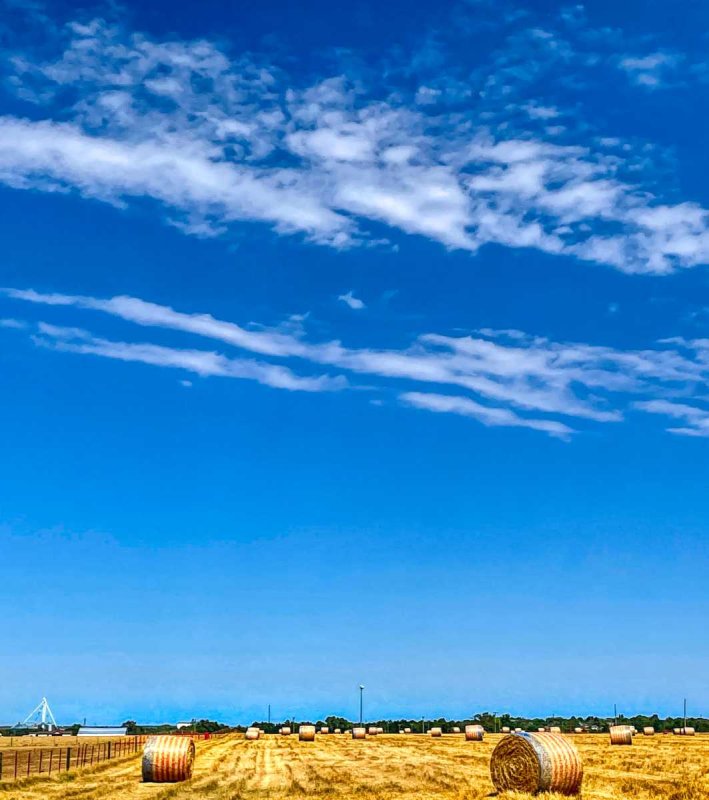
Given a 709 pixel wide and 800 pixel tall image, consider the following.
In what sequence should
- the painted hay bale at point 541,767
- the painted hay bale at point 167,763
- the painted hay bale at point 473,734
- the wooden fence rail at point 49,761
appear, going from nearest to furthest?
the painted hay bale at point 541,767 < the painted hay bale at point 167,763 < the wooden fence rail at point 49,761 < the painted hay bale at point 473,734

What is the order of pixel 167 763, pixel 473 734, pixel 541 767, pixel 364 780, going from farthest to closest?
pixel 473 734
pixel 167 763
pixel 364 780
pixel 541 767

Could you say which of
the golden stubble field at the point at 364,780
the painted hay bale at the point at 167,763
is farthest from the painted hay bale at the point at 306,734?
the painted hay bale at the point at 167,763

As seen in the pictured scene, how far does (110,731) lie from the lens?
153500 millimetres

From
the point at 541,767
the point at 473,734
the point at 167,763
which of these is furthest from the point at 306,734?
the point at 541,767

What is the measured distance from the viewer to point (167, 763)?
3650 cm

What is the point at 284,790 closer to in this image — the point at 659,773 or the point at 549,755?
the point at 549,755

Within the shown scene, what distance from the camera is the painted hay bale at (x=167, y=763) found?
36.5 meters

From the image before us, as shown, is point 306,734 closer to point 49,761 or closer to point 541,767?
point 49,761

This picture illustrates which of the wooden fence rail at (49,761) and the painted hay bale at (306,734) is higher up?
the painted hay bale at (306,734)

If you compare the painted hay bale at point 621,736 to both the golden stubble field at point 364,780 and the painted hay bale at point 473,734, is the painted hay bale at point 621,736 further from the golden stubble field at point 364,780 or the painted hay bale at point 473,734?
the golden stubble field at point 364,780

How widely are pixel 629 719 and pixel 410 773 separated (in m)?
129

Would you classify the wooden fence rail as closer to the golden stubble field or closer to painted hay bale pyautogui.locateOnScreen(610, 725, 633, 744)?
the golden stubble field

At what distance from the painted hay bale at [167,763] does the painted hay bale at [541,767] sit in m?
12.1

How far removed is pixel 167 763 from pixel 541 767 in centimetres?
1442
